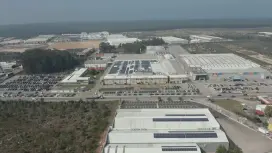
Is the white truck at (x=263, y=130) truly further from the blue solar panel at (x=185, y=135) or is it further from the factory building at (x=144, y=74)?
the factory building at (x=144, y=74)

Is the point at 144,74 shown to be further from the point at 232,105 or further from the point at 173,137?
the point at 173,137

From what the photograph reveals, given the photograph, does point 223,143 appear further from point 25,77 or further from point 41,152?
point 25,77

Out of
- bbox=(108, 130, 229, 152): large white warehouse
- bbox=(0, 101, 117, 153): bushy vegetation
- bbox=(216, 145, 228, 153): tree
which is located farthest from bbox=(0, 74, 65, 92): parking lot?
bbox=(216, 145, 228, 153): tree

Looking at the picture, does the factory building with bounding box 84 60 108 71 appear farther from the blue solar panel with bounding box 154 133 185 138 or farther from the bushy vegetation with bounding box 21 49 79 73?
the blue solar panel with bounding box 154 133 185 138

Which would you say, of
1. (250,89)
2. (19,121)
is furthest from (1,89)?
(250,89)

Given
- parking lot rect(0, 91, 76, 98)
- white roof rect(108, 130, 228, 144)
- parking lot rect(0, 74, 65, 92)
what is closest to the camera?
white roof rect(108, 130, 228, 144)

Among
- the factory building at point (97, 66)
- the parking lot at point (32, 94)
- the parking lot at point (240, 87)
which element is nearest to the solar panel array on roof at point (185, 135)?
the parking lot at point (240, 87)
